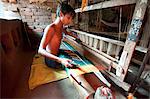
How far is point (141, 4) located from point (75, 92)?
84 cm

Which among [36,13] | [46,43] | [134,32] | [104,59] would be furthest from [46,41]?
[36,13]

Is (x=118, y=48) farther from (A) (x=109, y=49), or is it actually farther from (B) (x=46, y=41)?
(B) (x=46, y=41)

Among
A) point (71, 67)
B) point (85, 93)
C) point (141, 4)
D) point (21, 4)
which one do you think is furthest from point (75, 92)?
point (21, 4)

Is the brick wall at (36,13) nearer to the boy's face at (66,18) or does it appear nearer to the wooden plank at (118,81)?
the boy's face at (66,18)

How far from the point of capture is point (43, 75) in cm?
154

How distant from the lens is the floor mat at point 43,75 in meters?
1.40

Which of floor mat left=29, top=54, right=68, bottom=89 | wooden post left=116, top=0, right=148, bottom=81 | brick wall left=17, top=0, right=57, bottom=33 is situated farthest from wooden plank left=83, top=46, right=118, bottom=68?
brick wall left=17, top=0, right=57, bottom=33

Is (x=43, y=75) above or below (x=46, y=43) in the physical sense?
below

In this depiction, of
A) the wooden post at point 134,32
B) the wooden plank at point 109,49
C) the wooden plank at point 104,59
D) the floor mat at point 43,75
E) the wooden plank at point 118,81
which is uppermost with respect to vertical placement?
the wooden post at point 134,32

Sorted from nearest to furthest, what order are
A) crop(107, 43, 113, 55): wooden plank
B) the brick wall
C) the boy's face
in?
1. crop(107, 43, 113, 55): wooden plank
2. the boy's face
3. the brick wall

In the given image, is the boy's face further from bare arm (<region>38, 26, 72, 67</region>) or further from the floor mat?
the floor mat

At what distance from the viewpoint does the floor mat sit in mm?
1399

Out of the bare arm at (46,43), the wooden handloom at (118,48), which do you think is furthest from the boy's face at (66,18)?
the wooden handloom at (118,48)

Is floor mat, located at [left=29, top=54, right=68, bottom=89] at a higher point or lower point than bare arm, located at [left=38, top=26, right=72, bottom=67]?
lower
